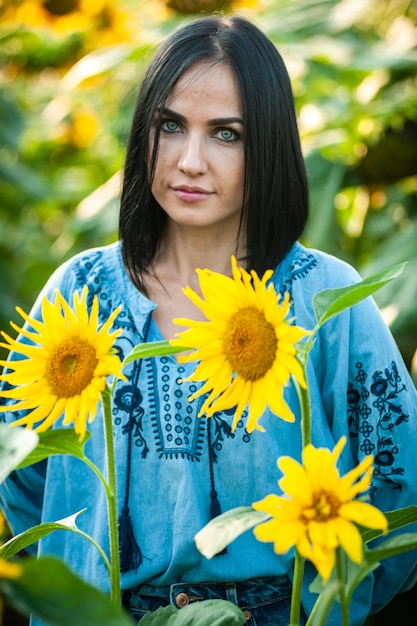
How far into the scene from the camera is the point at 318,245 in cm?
229

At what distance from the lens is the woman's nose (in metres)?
1.16

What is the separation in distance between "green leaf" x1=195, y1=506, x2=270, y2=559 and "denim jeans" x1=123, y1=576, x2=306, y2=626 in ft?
1.49

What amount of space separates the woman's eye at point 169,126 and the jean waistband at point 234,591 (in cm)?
58

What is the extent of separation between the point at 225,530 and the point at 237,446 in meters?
0.46

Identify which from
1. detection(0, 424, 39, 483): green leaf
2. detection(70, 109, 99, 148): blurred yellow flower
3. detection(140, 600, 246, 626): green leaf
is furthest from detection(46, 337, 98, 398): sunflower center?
detection(70, 109, 99, 148): blurred yellow flower

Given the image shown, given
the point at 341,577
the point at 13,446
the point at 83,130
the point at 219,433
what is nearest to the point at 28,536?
the point at 13,446

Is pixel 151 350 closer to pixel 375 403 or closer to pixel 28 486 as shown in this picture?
pixel 375 403

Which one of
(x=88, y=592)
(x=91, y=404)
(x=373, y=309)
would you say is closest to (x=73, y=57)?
Answer: (x=373, y=309)

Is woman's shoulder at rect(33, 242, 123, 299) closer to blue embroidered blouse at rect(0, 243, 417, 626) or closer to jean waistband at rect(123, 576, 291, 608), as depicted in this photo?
blue embroidered blouse at rect(0, 243, 417, 626)

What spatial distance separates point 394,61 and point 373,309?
3.81ft

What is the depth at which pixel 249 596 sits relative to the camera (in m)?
1.22

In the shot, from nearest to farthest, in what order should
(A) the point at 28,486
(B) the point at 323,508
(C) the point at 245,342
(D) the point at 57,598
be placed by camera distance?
(D) the point at 57,598 < (B) the point at 323,508 < (C) the point at 245,342 < (A) the point at 28,486

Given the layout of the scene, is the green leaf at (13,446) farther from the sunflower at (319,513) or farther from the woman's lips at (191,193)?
the woman's lips at (191,193)

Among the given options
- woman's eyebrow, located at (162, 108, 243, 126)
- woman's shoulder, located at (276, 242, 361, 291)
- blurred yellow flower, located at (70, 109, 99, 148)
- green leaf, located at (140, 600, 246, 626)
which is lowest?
→ green leaf, located at (140, 600, 246, 626)
